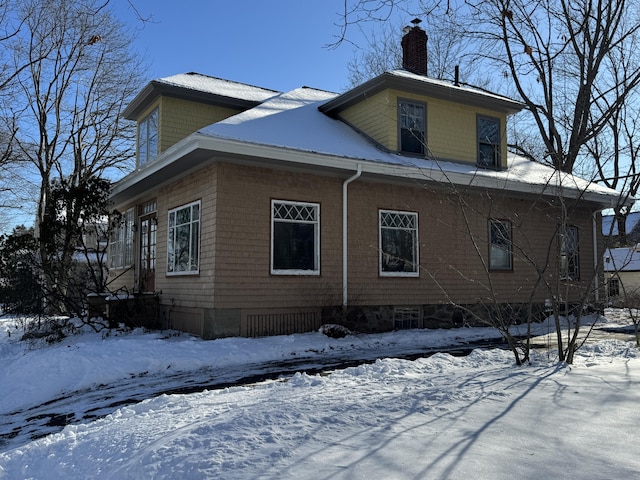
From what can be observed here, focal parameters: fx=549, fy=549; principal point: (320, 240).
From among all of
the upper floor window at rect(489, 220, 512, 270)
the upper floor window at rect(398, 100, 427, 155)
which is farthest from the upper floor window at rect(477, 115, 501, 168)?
the upper floor window at rect(398, 100, 427, 155)

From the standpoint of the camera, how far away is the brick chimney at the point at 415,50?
55.1 ft

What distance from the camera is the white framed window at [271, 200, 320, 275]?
1092 centimetres

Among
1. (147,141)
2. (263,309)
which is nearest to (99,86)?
(147,141)

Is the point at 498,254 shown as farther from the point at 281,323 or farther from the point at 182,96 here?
the point at 182,96

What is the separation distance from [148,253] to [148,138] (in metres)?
3.09

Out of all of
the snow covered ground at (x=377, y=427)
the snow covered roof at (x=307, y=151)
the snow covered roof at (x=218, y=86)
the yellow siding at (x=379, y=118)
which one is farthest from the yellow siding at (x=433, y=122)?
the snow covered ground at (x=377, y=427)

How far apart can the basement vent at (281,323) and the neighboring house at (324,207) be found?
3 centimetres

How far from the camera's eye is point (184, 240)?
38.3ft

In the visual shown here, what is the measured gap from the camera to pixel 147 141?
14539mm

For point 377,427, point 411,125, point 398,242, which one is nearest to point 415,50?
point 411,125

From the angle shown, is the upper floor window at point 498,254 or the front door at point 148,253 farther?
the upper floor window at point 498,254

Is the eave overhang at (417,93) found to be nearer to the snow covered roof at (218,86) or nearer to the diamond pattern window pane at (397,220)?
the snow covered roof at (218,86)

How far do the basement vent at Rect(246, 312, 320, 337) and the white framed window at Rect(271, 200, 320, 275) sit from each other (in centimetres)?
85

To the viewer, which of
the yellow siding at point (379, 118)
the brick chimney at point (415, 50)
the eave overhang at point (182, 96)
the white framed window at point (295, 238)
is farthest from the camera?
the brick chimney at point (415, 50)
